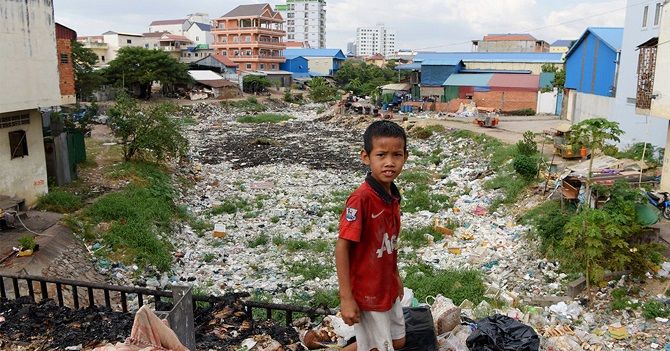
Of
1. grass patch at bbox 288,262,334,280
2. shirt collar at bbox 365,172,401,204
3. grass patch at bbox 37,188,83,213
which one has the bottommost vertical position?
grass patch at bbox 288,262,334,280

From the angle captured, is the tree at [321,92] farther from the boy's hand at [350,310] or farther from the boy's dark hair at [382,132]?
the boy's hand at [350,310]

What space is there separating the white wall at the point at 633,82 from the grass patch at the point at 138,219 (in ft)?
45.8

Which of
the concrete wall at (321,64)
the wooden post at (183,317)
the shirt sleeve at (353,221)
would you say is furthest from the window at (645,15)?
the concrete wall at (321,64)

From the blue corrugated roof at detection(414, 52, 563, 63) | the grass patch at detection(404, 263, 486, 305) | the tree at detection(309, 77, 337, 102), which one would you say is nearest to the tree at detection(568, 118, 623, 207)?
the grass patch at detection(404, 263, 486, 305)

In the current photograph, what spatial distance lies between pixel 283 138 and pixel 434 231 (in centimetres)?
1733

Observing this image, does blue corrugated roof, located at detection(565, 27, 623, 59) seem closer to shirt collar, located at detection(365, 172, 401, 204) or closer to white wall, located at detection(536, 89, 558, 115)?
white wall, located at detection(536, 89, 558, 115)

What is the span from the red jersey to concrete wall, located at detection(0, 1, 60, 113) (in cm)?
903

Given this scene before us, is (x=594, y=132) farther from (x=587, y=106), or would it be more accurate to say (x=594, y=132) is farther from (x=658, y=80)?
(x=587, y=106)

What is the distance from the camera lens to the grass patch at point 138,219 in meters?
9.08

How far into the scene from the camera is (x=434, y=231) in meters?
10.8

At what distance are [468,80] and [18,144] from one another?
3104cm

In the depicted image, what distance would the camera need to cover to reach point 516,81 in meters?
34.4

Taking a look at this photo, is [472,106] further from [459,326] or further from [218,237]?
[459,326]

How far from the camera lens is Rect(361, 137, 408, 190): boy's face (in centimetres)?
282
